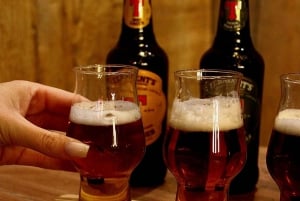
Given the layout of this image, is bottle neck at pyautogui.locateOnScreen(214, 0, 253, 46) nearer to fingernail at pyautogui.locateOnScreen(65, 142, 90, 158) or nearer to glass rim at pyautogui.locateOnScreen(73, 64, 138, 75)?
glass rim at pyautogui.locateOnScreen(73, 64, 138, 75)

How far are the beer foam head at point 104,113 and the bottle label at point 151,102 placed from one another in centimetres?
28

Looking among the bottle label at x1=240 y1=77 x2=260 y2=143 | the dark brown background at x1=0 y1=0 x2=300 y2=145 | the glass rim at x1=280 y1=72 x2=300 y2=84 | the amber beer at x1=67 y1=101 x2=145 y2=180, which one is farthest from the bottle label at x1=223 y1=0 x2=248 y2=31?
the dark brown background at x1=0 y1=0 x2=300 y2=145

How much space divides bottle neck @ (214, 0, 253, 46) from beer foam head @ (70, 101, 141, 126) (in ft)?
1.14

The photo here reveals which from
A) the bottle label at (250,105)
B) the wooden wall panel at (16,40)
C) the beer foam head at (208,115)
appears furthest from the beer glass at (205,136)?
the wooden wall panel at (16,40)

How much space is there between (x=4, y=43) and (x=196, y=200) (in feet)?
2.40

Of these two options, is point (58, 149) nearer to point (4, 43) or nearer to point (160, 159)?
point (160, 159)

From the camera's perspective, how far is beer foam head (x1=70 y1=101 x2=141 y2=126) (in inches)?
30.1

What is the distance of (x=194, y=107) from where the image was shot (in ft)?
2.58

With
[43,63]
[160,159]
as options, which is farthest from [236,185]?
[43,63]

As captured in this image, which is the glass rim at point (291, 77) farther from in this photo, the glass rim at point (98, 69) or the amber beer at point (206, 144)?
the glass rim at point (98, 69)

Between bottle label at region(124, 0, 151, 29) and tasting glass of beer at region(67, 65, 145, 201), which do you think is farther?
bottle label at region(124, 0, 151, 29)

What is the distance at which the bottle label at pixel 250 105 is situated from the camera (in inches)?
41.2

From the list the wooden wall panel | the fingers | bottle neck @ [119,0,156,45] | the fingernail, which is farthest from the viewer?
the wooden wall panel

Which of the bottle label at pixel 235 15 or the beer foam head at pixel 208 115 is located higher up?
the bottle label at pixel 235 15
